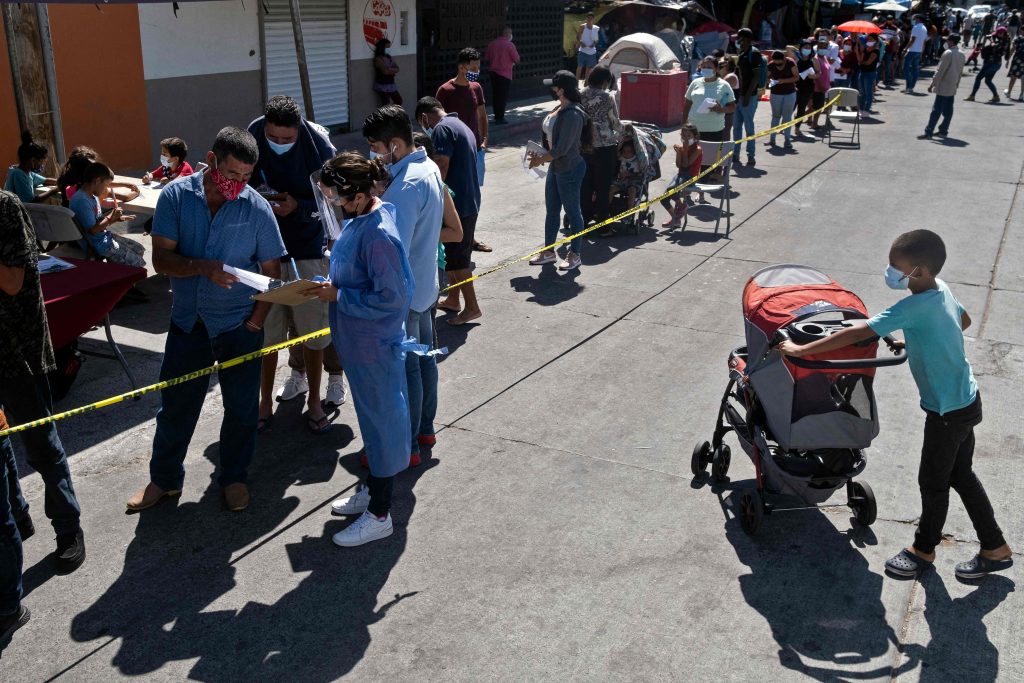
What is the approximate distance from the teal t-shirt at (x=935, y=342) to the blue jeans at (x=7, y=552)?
149 inches

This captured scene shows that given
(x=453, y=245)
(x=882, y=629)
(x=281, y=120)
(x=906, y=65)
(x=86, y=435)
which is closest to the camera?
(x=882, y=629)

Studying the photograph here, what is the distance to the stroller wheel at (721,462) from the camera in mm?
5547

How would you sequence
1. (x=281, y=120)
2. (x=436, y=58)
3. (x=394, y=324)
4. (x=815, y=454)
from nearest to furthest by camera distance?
(x=394, y=324) < (x=815, y=454) < (x=281, y=120) < (x=436, y=58)

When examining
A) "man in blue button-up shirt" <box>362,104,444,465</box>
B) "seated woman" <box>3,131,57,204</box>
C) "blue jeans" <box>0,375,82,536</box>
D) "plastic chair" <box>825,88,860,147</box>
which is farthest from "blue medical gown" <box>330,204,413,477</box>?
"plastic chair" <box>825,88,860,147</box>

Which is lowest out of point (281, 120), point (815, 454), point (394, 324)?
point (815, 454)

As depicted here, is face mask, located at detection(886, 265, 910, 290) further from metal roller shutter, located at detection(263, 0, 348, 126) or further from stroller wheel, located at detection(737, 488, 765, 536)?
metal roller shutter, located at detection(263, 0, 348, 126)

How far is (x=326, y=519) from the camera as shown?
5.21 m

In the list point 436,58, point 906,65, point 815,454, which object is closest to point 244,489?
point 815,454

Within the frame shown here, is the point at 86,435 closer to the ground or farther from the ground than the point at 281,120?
closer to the ground

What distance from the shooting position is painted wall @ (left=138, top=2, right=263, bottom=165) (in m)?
13.2

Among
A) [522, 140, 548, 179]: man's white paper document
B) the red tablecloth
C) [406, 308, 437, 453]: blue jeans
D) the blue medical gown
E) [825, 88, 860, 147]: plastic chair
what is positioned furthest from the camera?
[825, 88, 860, 147]: plastic chair

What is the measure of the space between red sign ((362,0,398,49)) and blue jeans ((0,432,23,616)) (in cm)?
1422

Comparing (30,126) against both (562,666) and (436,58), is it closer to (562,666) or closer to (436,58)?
(562,666)

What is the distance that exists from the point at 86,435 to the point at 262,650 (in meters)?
2.56
